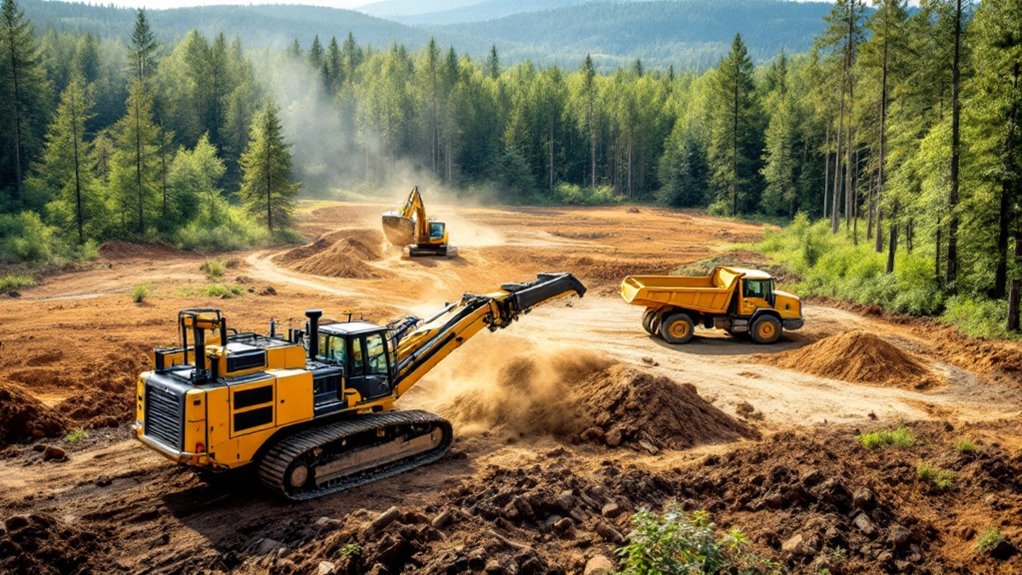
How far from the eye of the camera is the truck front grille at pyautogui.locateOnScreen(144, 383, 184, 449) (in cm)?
1140

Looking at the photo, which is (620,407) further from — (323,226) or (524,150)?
(524,150)

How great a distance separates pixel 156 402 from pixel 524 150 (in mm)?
82397

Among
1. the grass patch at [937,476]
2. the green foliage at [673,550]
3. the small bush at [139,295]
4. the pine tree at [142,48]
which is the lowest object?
the grass patch at [937,476]

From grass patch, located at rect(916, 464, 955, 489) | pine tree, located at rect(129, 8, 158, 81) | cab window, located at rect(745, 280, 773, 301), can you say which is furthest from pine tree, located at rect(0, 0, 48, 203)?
grass patch, located at rect(916, 464, 955, 489)

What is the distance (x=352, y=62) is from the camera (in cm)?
11444

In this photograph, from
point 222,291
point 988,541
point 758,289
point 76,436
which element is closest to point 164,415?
point 76,436

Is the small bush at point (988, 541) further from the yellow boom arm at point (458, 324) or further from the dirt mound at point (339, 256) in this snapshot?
the dirt mound at point (339, 256)

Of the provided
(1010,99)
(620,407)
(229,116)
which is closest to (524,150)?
(229,116)

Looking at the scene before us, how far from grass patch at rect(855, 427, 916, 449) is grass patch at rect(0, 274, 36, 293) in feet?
104

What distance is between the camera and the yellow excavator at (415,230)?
1654 inches

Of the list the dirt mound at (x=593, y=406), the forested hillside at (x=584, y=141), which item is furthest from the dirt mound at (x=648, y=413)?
the forested hillside at (x=584, y=141)

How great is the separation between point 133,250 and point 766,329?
34193 mm

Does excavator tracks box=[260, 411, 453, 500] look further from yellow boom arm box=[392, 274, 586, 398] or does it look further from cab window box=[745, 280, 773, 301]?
cab window box=[745, 280, 773, 301]

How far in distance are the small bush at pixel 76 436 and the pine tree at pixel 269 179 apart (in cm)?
3565
